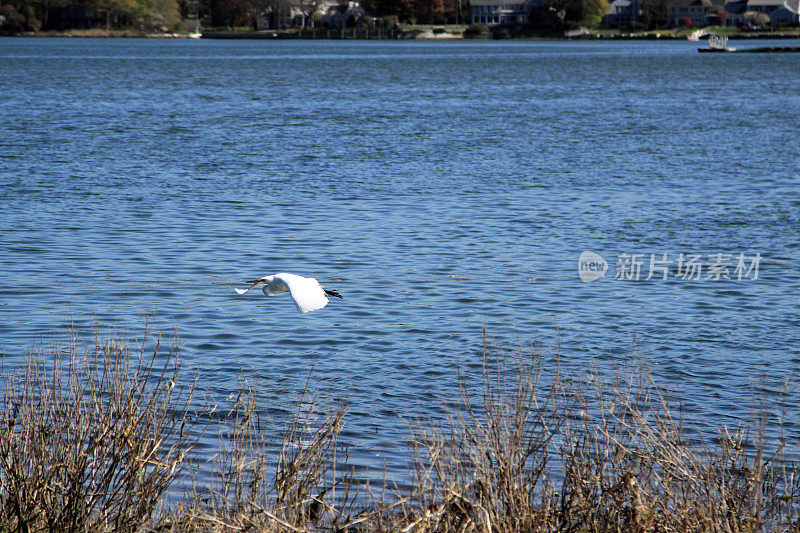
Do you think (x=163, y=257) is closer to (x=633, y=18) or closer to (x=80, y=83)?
(x=80, y=83)

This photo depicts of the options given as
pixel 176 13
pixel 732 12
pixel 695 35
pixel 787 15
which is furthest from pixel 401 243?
pixel 732 12

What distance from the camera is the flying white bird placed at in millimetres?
6801

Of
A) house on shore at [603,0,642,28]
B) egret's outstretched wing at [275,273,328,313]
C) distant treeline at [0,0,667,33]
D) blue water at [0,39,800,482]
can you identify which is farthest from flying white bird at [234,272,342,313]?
house on shore at [603,0,642,28]

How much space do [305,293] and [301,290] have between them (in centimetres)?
6

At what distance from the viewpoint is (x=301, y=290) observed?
7.04 meters

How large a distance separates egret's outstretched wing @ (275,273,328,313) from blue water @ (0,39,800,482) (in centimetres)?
120

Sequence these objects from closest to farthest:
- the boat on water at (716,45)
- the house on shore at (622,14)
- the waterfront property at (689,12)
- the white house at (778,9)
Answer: the boat on water at (716,45) → the white house at (778,9) → the waterfront property at (689,12) → the house on shore at (622,14)

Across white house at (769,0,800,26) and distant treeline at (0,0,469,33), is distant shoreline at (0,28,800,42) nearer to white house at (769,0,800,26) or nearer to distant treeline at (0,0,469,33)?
distant treeline at (0,0,469,33)

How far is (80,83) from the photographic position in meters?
66.8

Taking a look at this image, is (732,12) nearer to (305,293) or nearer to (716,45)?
(716,45)

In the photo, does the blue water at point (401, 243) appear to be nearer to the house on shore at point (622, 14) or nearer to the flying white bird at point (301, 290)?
the flying white bird at point (301, 290)

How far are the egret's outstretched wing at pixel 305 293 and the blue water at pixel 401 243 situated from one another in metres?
1.20

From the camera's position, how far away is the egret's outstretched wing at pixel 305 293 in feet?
22.3

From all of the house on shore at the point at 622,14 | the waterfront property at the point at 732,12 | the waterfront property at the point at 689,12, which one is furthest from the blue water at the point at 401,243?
the waterfront property at the point at 689,12
